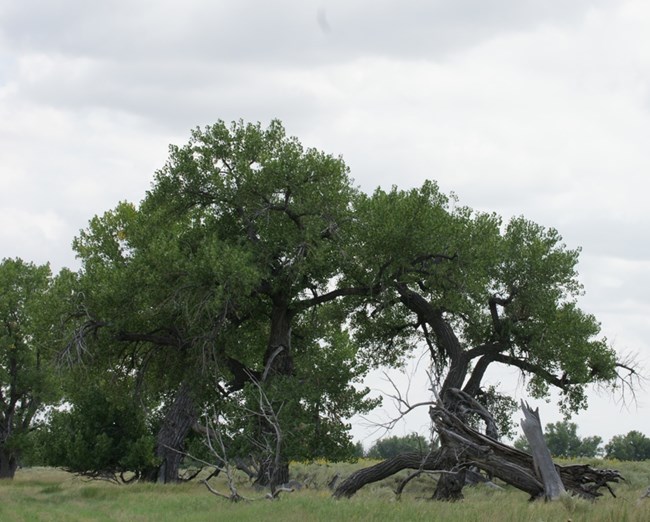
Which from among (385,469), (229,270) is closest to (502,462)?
(385,469)

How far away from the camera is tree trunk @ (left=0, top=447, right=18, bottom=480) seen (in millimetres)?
58062

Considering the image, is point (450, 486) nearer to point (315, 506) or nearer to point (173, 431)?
point (315, 506)

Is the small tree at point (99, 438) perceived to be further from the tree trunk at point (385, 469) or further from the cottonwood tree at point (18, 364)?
the tree trunk at point (385, 469)

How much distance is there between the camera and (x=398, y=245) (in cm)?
3130

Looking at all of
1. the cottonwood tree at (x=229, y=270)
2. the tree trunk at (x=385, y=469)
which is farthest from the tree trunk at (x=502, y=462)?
the cottonwood tree at (x=229, y=270)

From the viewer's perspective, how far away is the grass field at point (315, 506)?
16172mm

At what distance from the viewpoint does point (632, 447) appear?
247 feet

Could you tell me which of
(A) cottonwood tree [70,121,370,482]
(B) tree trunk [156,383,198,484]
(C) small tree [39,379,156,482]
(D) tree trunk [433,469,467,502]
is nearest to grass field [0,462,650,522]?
(D) tree trunk [433,469,467,502]

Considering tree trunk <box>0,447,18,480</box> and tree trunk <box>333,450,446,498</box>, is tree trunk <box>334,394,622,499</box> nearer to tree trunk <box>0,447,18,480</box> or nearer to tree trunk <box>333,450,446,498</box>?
tree trunk <box>333,450,446,498</box>

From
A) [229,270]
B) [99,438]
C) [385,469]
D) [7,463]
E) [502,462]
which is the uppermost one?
[229,270]

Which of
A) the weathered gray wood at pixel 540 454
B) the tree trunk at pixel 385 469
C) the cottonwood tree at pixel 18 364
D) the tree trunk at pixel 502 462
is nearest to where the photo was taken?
the weathered gray wood at pixel 540 454

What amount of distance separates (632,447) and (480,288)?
51.1 meters

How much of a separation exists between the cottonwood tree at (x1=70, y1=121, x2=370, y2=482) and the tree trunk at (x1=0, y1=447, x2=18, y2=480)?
2753 cm

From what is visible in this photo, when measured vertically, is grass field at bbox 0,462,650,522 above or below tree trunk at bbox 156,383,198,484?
below
